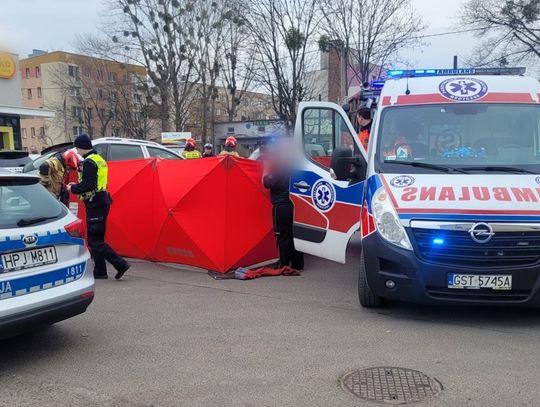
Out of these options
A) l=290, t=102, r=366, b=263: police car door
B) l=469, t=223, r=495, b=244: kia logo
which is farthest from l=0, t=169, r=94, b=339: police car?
l=469, t=223, r=495, b=244: kia logo

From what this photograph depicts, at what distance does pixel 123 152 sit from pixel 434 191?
7.58 metres

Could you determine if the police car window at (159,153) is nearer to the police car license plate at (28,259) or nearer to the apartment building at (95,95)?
the police car license plate at (28,259)

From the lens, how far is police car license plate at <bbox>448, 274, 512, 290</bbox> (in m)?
4.81

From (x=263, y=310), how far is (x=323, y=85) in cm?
3480

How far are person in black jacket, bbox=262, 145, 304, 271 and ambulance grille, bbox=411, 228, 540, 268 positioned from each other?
2.84m

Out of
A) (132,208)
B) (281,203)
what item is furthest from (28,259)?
(132,208)

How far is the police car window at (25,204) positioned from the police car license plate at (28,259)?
0.74ft

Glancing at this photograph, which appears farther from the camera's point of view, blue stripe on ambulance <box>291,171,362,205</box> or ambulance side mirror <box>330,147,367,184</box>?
blue stripe on ambulance <box>291,171,362,205</box>

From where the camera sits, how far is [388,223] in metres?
5.05

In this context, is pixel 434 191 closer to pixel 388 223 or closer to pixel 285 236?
pixel 388 223

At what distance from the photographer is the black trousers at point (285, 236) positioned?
7.53 meters

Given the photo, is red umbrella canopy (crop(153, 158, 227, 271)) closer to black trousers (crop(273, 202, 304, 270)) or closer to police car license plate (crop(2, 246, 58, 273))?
black trousers (crop(273, 202, 304, 270))

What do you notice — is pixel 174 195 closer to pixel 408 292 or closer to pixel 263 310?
pixel 263 310

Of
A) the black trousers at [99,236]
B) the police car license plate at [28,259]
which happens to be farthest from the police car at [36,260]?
the black trousers at [99,236]
